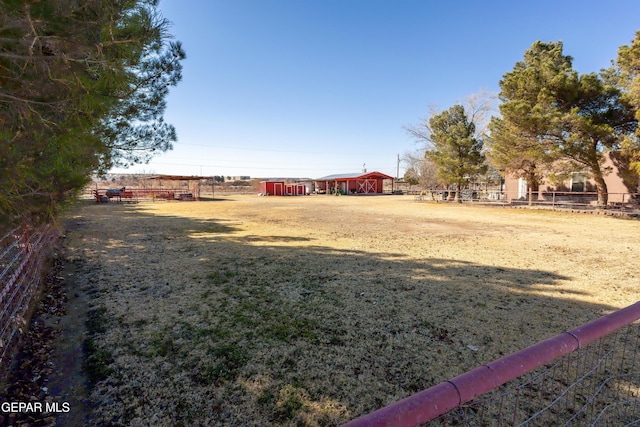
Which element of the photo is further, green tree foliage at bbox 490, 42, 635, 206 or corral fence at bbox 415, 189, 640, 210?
corral fence at bbox 415, 189, 640, 210

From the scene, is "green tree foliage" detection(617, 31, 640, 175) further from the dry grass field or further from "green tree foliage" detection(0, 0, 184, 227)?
"green tree foliage" detection(0, 0, 184, 227)

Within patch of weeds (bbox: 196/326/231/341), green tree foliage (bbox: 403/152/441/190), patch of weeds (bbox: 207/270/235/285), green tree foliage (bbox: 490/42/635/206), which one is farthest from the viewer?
green tree foliage (bbox: 403/152/441/190)

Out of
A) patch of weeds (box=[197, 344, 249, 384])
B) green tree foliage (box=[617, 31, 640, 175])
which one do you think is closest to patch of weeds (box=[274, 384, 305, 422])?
patch of weeds (box=[197, 344, 249, 384])

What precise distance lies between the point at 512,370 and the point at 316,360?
2174mm

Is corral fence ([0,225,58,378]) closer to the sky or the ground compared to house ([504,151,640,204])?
closer to the ground

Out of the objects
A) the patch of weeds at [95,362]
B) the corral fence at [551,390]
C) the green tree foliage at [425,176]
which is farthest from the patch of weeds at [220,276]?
the green tree foliage at [425,176]

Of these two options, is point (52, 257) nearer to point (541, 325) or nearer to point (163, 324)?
point (163, 324)

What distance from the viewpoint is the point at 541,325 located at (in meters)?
3.71

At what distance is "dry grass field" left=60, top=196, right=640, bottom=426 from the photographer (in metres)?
2.47

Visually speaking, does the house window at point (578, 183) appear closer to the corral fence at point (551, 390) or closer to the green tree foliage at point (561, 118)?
the green tree foliage at point (561, 118)

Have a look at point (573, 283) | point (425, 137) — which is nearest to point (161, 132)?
point (573, 283)

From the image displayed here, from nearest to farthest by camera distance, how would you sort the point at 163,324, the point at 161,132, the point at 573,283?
the point at 163,324
the point at 573,283
the point at 161,132

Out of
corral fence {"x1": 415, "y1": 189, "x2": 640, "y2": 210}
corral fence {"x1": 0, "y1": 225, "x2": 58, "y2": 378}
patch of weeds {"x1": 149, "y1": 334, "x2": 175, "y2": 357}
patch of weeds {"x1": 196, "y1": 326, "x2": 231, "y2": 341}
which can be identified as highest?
corral fence {"x1": 415, "y1": 189, "x2": 640, "y2": 210}

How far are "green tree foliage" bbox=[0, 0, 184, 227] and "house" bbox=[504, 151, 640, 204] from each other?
19175mm
